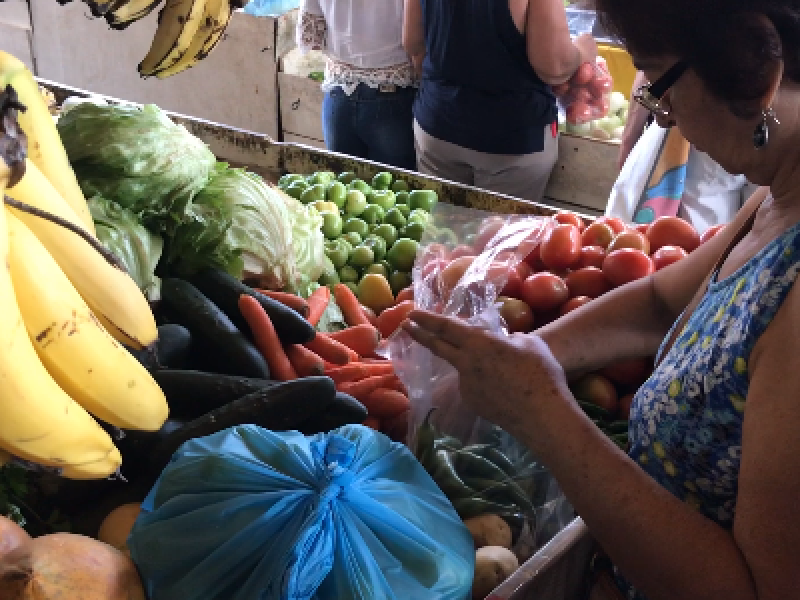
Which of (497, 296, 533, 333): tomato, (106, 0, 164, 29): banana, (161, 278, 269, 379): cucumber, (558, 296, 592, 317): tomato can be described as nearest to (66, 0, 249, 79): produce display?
(106, 0, 164, 29): banana

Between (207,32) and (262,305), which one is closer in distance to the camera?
(207,32)

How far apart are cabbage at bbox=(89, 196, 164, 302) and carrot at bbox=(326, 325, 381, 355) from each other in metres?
0.55

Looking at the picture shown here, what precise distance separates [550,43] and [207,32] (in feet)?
7.64

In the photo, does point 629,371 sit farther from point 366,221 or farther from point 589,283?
point 366,221

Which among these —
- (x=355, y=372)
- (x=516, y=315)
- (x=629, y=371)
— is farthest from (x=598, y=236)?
(x=355, y=372)

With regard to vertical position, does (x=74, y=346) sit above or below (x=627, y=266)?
above

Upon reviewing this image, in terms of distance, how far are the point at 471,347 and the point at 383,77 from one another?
9.61 ft

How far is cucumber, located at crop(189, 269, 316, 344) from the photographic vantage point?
79.3 inches

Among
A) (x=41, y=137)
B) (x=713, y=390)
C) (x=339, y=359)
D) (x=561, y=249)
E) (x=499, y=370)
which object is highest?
(x=41, y=137)

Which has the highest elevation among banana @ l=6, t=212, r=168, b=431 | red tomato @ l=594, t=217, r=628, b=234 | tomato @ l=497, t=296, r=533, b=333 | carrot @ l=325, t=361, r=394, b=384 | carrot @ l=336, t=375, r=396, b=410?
banana @ l=6, t=212, r=168, b=431

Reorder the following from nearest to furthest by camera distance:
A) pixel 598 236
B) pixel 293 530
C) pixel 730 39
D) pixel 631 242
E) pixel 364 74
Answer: pixel 730 39, pixel 293 530, pixel 631 242, pixel 598 236, pixel 364 74

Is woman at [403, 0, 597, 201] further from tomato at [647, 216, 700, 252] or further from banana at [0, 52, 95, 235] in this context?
banana at [0, 52, 95, 235]

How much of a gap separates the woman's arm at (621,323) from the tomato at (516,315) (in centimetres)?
35

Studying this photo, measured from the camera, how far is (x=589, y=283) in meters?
2.26
